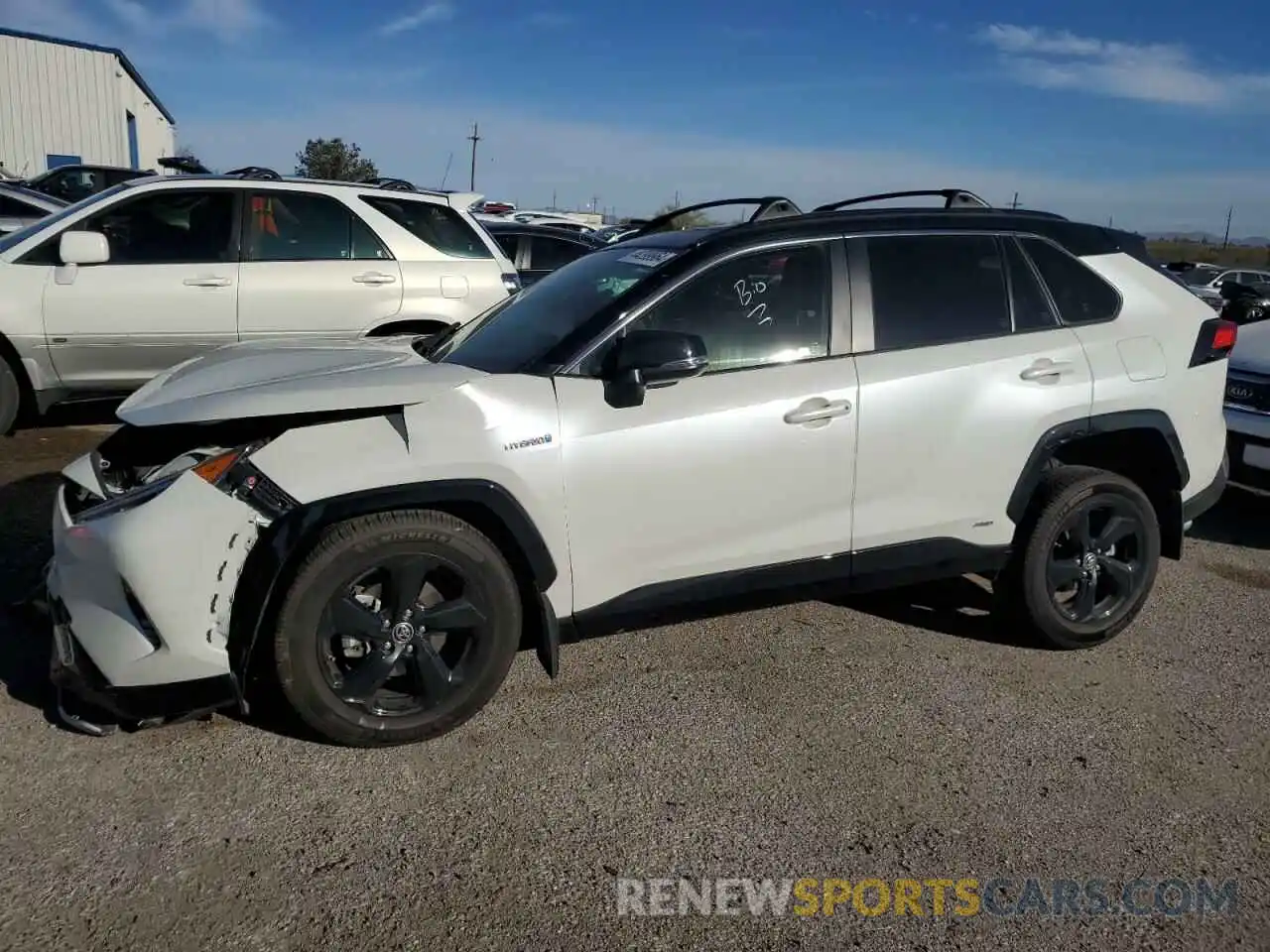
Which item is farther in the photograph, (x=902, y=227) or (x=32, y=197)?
(x=32, y=197)

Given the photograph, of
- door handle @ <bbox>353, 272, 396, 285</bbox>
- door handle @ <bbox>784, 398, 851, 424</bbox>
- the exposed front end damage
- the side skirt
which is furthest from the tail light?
door handle @ <bbox>353, 272, 396, 285</bbox>

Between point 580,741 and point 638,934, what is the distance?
0.94 meters

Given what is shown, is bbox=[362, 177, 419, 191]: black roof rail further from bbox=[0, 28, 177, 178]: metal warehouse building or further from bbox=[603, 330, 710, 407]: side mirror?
bbox=[0, 28, 177, 178]: metal warehouse building

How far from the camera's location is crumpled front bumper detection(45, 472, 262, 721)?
114 inches

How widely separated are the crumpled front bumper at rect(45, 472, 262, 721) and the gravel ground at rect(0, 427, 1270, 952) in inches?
11.8

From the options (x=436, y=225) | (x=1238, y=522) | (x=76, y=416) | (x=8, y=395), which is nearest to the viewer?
(x=1238, y=522)

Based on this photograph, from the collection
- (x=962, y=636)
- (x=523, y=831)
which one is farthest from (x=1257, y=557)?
(x=523, y=831)

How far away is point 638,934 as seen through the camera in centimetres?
249

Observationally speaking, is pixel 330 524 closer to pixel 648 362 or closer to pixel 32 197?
pixel 648 362

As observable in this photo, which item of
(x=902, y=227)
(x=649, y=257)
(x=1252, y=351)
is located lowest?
(x=1252, y=351)

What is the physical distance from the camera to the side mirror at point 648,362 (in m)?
3.26

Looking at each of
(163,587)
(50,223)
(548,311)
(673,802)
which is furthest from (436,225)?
(673,802)

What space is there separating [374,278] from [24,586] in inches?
137

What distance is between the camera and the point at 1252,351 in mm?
6512
